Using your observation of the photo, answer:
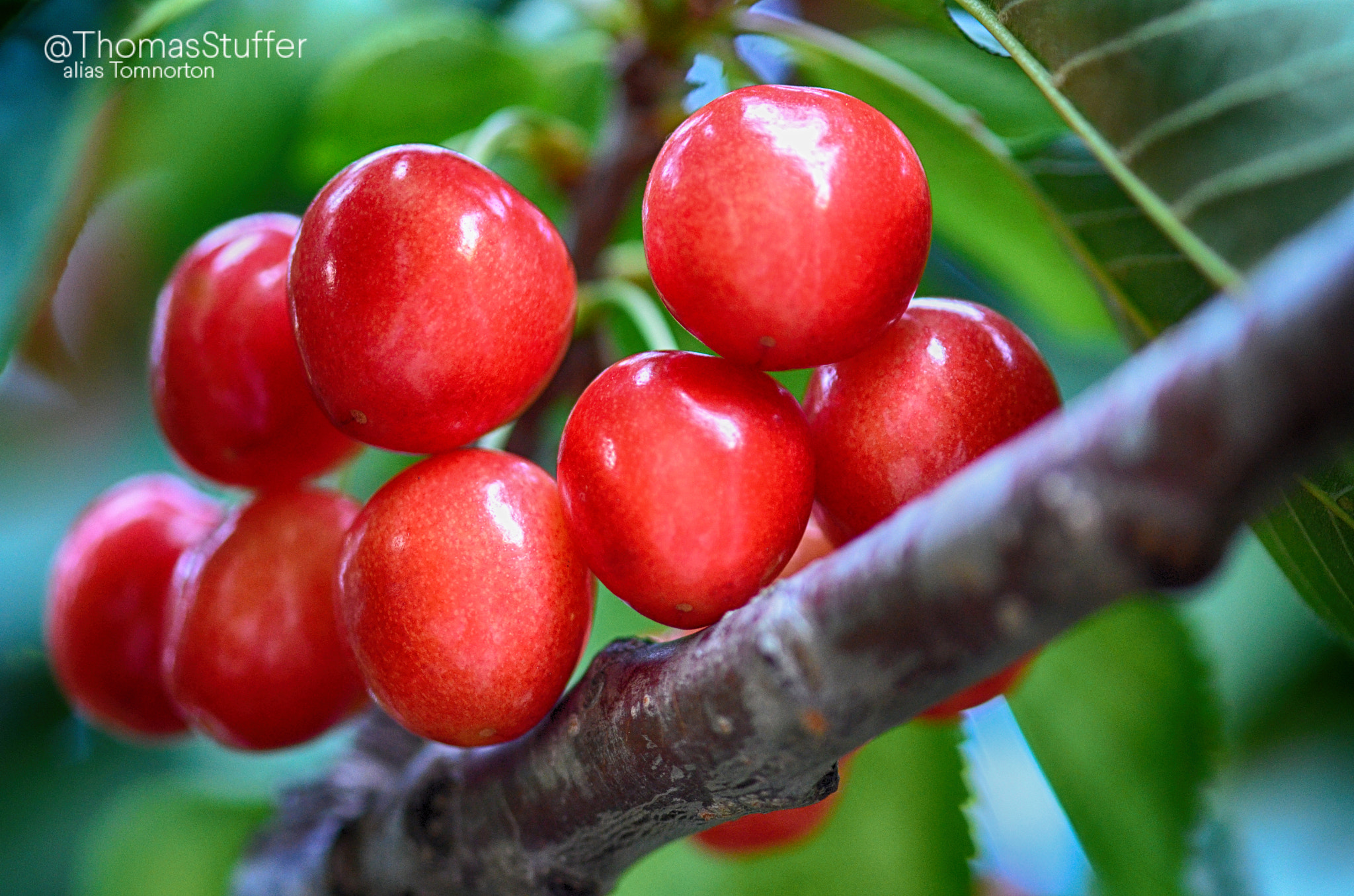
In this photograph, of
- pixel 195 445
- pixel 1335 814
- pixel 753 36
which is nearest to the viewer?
pixel 195 445

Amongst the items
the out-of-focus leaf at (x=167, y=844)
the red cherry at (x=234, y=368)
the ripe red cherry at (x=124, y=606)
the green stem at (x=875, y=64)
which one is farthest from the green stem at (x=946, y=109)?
the out-of-focus leaf at (x=167, y=844)

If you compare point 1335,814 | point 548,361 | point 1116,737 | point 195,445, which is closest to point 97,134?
point 195,445

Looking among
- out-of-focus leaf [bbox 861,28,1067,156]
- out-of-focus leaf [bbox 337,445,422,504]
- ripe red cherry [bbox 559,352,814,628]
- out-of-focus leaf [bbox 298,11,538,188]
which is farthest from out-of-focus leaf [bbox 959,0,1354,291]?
out-of-focus leaf [bbox 337,445,422,504]

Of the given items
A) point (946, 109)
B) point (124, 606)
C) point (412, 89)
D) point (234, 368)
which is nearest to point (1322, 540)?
point (946, 109)

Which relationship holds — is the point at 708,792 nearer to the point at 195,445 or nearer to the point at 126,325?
the point at 195,445

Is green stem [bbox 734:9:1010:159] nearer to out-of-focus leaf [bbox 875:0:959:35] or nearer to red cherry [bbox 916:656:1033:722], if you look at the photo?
out-of-focus leaf [bbox 875:0:959:35]

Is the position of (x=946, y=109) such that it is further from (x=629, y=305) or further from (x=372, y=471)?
(x=372, y=471)
